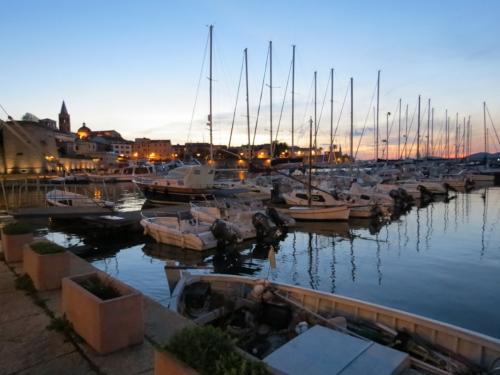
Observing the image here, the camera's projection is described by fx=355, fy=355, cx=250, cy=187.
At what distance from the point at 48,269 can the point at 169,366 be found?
545 centimetres

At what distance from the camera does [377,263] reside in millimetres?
17109

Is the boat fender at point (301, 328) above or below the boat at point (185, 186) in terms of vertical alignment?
below

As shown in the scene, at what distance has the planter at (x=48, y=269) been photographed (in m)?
7.55

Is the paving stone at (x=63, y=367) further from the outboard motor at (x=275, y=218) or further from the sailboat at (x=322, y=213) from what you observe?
the sailboat at (x=322, y=213)

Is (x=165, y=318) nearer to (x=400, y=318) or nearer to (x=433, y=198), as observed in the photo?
(x=400, y=318)

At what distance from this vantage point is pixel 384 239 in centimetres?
2252

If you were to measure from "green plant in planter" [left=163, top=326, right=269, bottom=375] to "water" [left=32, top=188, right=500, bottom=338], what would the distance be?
8791 millimetres

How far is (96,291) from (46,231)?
2220cm

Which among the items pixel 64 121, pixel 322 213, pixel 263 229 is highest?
pixel 64 121

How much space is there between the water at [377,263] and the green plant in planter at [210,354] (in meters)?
8.79

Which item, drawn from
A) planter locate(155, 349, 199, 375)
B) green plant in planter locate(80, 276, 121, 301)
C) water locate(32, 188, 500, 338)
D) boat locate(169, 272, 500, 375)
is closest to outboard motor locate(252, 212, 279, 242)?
water locate(32, 188, 500, 338)

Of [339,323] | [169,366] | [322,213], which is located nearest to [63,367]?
[169,366]

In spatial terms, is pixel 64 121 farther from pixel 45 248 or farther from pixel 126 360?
pixel 126 360

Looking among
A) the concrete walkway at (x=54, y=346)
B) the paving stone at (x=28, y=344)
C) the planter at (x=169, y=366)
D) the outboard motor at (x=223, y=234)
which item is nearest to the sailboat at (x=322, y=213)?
the outboard motor at (x=223, y=234)
